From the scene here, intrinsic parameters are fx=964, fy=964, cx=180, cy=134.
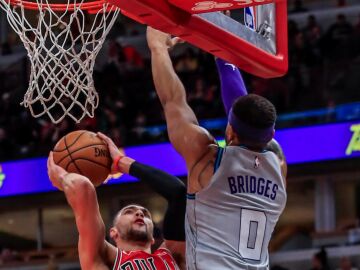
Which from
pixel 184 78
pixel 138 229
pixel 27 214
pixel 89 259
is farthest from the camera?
pixel 27 214

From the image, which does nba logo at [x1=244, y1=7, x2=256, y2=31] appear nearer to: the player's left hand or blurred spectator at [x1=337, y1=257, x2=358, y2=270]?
the player's left hand

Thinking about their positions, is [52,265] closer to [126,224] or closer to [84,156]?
[126,224]

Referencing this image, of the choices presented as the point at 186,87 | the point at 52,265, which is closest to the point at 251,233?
the point at 52,265

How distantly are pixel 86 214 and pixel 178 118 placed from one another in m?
0.82

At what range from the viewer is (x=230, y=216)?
3.64 meters

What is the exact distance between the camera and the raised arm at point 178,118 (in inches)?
143

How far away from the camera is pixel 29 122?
12.2m

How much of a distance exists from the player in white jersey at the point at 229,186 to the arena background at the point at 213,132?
5.85 meters

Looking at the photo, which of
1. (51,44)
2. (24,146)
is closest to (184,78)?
(24,146)

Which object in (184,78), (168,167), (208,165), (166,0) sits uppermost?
(166,0)

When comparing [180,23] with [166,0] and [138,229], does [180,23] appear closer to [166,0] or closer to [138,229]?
[166,0]

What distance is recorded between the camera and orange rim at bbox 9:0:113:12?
15.2 feet

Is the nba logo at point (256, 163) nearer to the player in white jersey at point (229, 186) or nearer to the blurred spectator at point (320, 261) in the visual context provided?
the player in white jersey at point (229, 186)

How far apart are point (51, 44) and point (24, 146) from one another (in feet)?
24.2
